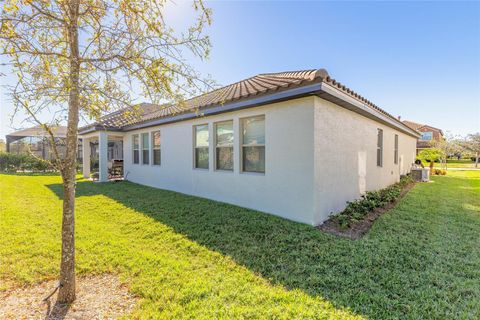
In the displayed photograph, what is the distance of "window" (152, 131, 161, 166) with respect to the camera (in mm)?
11109

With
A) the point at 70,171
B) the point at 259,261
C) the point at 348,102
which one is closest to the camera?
the point at 70,171

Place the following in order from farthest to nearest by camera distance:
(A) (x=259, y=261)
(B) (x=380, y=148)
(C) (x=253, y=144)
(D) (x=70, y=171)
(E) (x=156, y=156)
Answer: (E) (x=156, y=156)
(B) (x=380, y=148)
(C) (x=253, y=144)
(A) (x=259, y=261)
(D) (x=70, y=171)

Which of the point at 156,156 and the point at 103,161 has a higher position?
the point at 156,156

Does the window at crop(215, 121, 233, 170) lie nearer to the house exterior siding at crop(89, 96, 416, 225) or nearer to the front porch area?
the house exterior siding at crop(89, 96, 416, 225)

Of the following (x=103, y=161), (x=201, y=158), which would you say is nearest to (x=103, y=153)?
(x=103, y=161)

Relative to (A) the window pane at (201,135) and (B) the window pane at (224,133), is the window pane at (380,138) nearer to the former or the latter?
(B) the window pane at (224,133)

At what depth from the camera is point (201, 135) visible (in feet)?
28.2

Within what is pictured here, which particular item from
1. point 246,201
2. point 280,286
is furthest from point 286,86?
point 280,286

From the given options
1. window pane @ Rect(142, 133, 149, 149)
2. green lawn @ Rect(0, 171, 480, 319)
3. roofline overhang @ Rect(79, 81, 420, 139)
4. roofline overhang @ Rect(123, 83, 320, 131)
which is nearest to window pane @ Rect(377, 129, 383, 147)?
roofline overhang @ Rect(79, 81, 420, 139)

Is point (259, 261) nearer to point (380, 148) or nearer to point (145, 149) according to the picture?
point (380, 148)

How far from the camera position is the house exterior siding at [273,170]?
5520 millimetres

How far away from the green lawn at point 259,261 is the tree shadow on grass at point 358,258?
0.02 meters

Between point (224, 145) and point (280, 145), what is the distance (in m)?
2.26

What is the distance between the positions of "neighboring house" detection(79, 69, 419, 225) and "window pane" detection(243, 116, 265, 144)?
28mm
